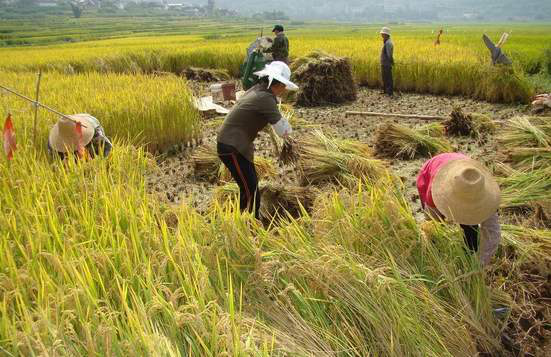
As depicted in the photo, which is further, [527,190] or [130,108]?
[130,108]

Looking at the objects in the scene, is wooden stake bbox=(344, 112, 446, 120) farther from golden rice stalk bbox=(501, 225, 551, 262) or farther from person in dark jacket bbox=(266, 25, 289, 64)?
golden rice stalk bbox=(501, 225, 551, 262)

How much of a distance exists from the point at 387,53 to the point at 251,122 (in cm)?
596

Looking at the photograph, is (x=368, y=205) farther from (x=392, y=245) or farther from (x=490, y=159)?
(x=490, y=159)

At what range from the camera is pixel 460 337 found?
185 cm

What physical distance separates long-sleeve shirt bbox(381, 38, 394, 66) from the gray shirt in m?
5.78

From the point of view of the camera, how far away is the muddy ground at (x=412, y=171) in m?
2.25

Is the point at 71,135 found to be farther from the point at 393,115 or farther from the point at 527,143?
the point at 393,115

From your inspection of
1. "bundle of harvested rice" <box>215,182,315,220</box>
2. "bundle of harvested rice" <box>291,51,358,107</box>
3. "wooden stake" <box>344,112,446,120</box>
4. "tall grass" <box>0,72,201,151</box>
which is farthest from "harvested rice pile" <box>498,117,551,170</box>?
"bundle of harvested rice" <box>291,51,358,107</box>

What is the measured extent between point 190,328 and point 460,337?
1.14 m

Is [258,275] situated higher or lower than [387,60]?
lower

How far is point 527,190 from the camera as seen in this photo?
11.0ft

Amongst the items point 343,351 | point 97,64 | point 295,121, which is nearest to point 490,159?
point 295,121

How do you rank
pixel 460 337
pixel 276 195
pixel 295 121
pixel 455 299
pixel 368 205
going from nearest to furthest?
pixel 460 337 → pixel 455 299 → pixel 368 205 → pixel 276 195 → pixel 295 121

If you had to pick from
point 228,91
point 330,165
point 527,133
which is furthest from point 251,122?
point 228,91
